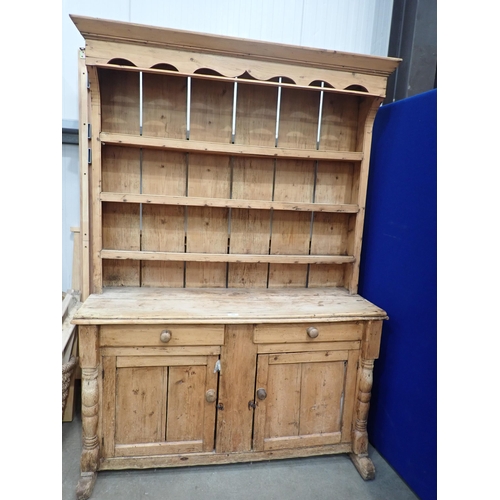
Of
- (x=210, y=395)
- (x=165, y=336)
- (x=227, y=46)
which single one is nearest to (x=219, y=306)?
(x=165, y=336)

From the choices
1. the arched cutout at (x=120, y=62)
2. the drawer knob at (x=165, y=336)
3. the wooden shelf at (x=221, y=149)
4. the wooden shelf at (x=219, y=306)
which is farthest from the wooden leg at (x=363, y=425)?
the arched cutout at (x=120, y=62)

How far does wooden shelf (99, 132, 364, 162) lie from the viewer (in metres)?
1.83

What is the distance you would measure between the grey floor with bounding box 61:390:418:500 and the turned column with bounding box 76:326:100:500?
0.26 ft

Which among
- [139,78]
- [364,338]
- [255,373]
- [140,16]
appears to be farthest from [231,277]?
[140,16]

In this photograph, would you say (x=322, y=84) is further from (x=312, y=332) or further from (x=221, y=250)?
(x=312, y=332)

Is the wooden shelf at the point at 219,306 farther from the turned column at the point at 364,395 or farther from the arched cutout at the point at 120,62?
the arched cutout at the point at 120,62

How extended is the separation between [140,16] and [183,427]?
2.32m

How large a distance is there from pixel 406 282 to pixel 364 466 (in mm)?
976

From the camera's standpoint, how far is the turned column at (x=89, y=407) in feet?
5.36

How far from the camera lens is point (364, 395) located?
1.90 metres

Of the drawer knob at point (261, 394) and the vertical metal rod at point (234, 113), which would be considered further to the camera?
the vertical metal rod at point (234, 113)

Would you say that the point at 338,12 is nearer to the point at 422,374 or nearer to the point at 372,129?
the point at 372,129

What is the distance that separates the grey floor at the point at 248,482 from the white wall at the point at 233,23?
4.03 feet

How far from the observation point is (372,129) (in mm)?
2092
